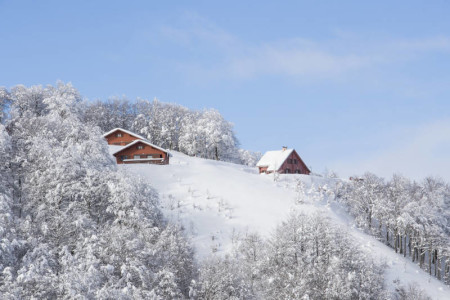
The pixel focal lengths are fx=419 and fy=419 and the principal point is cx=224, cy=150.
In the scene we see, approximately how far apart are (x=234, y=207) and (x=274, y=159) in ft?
96.4

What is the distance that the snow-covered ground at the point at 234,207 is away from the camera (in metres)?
42.4

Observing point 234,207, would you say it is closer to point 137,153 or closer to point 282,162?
point 282,162

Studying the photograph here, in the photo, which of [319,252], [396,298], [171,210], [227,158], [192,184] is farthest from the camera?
[227,158]

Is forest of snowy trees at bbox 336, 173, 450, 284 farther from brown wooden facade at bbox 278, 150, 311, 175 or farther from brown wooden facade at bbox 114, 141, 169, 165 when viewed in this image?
Result: brown wooden facade at bbox 114, 141, 169, 165

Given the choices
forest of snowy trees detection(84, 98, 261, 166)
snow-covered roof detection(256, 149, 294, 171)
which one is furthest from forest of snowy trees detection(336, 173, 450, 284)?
forest of snowy trees detection(84, 98, 261, 166)

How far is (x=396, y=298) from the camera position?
125 feet

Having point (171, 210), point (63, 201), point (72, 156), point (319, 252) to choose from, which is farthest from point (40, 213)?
point (319, 252)

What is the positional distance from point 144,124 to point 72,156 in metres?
69.5

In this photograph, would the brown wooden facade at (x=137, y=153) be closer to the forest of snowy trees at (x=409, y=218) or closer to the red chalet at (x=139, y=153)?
the red chalet at (x=139, y=153)

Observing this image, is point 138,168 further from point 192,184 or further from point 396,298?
point 396,298

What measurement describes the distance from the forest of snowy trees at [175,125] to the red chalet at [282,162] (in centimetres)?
1499

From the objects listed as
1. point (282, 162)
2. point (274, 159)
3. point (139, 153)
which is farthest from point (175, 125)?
point (282, 162)

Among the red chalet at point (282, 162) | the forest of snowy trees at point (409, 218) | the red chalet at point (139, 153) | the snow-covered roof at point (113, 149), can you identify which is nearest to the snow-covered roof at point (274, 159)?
the red chalet at point (282, 162)

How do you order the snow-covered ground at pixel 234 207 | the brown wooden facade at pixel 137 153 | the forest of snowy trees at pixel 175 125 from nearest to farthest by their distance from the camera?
1. the snow-covered ground at pixel 234 207
2. the brown wooden facade at pixel 137 153
3. the forest of snowy trees at pixel 175 125
